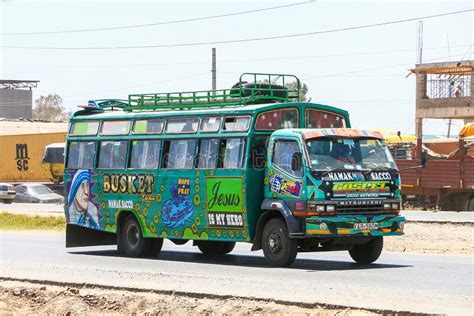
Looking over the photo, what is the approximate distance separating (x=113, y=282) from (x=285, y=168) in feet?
12.9

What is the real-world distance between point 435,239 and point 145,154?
A: 8142 millimetres

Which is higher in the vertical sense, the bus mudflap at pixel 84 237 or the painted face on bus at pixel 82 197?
the painted face on bus at pixel 82 197

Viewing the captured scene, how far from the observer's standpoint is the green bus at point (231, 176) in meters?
18.1

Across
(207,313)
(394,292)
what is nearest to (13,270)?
(207,313)

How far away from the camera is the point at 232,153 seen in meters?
19.6

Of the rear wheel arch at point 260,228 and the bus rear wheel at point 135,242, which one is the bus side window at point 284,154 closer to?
the rear wheel arch at point 260,228

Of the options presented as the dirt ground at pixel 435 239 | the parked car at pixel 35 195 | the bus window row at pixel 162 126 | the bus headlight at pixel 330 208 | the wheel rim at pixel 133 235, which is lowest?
the parked car at pixel 35 195

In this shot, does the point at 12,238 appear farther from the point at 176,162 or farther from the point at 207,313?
the point at 207,313

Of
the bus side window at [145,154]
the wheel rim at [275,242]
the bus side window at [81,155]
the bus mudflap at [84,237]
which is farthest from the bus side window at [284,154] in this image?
the bus mudflap at [84,237]

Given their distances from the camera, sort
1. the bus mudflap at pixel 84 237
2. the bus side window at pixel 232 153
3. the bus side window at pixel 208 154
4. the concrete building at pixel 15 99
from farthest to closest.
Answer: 1. the concrete building at pixel 15 99
2. the bus mudflap at pixel 84 237
3. the bus side window at pixel 208 154
4. the bus side window at pixel 232 153

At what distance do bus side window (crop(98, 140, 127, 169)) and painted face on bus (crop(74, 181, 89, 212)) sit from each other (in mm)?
599

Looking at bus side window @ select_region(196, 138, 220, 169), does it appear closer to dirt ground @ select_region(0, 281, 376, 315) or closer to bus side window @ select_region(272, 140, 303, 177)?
bus side window @ select_region(272, 140, 303, 177)

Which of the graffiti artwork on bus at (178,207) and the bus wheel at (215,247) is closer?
the graffiti artwork on bus at (178,207)

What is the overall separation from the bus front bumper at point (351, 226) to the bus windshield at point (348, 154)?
2.87ft
